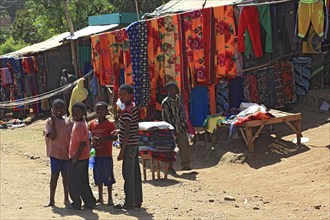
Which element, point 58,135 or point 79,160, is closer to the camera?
point 79,160

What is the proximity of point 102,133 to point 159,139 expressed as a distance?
7.12ft

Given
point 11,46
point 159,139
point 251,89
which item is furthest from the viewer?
Result: point 11,46

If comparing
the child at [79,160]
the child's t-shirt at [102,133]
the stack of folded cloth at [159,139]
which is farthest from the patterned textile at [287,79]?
the child at [79,160]

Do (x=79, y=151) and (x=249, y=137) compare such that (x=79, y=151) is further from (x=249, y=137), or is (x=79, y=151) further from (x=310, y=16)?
(x=310, y=16)

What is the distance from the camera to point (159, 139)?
Answer: 32.0 feet

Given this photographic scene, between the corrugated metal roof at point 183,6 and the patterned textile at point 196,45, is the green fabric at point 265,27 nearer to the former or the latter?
the patterned textile at point 196,45

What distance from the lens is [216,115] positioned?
479 inches

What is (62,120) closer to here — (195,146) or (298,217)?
(298,217)

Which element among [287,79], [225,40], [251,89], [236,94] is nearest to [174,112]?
[225,40]

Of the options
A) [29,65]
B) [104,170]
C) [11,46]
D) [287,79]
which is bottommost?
[104,170]

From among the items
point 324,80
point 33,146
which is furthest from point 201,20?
point 33,146

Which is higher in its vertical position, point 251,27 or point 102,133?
point 251,27

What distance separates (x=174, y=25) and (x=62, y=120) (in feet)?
16.1

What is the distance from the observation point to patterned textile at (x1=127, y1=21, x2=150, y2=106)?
41.4 ft
